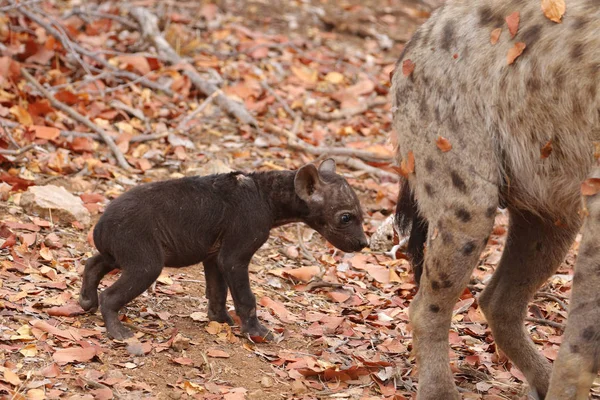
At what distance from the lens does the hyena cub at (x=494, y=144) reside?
164 inches

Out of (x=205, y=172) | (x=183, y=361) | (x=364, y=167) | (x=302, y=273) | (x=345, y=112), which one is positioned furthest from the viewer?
(x=345, y=112)

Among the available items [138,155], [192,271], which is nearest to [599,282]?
[192,271]

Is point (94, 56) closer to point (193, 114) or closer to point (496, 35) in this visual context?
point (193, 114)

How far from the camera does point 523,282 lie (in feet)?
17.0

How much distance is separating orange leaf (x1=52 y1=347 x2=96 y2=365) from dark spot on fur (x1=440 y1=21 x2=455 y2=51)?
92.9 inches

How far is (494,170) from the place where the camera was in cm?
452

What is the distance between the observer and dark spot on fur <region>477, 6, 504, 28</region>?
4.59 meters

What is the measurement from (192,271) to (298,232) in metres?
1.11

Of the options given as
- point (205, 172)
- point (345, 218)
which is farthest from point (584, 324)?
point (205, 172)

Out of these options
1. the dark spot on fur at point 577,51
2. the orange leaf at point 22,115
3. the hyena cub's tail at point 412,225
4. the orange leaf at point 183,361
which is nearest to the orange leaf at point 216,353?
the orange leaf at point 183,361

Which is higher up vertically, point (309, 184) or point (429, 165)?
point (429, 165)

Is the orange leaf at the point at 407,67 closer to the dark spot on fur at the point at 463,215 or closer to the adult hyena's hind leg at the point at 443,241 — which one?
the adult hyena's hind leg at the point at 443,241

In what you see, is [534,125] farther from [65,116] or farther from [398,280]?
[65,116]

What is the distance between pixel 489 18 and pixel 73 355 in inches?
105
